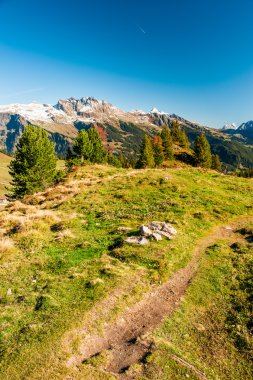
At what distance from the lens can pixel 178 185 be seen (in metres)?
36.0

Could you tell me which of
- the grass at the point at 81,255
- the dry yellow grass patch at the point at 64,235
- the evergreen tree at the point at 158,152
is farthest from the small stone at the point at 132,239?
the evergreen tree at the point at 158,152

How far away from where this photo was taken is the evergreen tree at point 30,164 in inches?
1997

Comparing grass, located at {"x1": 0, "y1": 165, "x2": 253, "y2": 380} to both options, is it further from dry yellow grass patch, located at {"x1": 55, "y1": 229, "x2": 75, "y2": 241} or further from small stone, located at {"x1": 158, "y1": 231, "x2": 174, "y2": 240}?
small stone, located at {"x1": 158, "y1": 231, "x2": 174, "y2": 240}

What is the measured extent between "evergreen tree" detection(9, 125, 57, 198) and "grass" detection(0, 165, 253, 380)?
15.0 m

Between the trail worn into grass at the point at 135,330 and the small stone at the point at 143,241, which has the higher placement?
the small stone at the point at 143,241

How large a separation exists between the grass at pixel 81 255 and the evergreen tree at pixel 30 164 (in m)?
15.0

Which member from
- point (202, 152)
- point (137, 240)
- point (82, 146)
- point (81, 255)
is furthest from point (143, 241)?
point (202, 152)

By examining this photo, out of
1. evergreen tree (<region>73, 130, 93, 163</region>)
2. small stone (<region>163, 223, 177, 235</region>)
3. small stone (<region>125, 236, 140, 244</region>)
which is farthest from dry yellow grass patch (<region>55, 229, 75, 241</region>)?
evergreen tree (<region>73, 130, 93, 163</region>)

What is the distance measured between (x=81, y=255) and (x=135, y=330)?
7753 mm

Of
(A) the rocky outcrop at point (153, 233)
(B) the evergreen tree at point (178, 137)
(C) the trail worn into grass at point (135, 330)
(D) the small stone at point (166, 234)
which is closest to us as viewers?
(C) the trail worn into grass at point (135, 330)

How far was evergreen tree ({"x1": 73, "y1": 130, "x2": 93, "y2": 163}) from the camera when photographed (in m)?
73.7

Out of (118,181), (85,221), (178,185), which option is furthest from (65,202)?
(178,185)

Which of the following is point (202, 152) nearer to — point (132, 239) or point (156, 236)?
point (156, 236)

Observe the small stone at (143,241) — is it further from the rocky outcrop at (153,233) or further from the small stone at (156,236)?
the small stone at (156,236)
